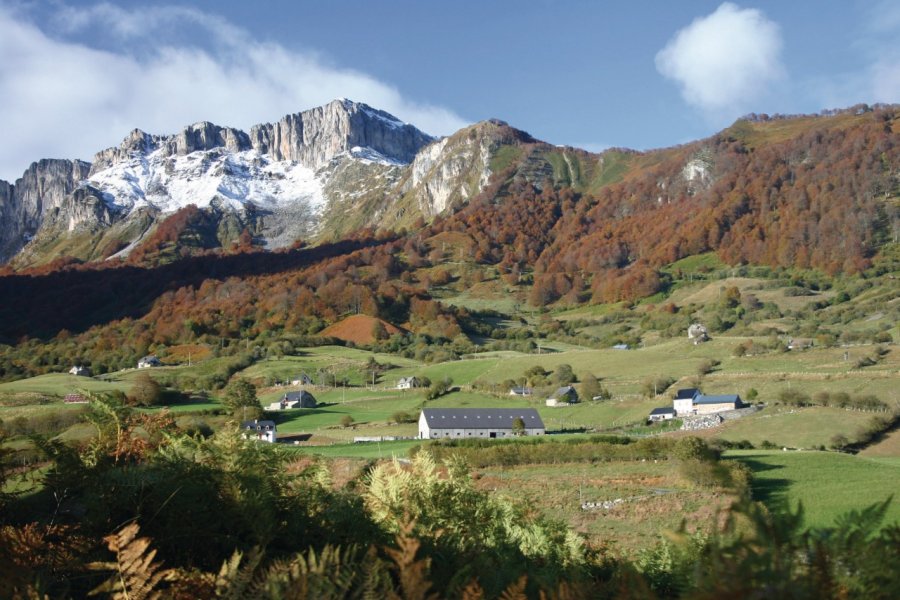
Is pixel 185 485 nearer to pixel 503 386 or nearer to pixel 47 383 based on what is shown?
pixel 503 386

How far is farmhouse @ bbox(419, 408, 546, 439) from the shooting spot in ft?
212

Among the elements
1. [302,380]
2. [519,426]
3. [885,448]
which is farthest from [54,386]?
[885,448]

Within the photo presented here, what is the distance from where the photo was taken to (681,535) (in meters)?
3.76

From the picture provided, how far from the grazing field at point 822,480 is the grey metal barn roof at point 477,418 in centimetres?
2117

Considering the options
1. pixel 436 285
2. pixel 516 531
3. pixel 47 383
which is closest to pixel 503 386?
pixel 47 383

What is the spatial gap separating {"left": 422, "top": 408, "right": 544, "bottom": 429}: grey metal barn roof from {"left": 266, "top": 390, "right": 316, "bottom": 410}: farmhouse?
1927 centimetres

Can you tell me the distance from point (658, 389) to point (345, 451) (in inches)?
1377

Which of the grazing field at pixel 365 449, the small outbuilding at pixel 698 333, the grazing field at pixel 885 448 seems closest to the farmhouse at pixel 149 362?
the grazing field at pixel 365 449

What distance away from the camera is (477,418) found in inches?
2682

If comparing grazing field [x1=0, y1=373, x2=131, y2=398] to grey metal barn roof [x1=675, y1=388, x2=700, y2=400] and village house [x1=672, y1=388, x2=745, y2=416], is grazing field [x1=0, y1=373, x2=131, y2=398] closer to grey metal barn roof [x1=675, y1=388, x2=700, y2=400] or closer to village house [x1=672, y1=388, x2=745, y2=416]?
village house [x1=672, y1=388, x2=745, y2=416]

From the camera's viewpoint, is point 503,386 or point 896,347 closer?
point 896,347

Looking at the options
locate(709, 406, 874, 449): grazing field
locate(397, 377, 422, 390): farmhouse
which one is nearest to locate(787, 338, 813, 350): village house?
locate(709, 406, 874, 449): grazing field

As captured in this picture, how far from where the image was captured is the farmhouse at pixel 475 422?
6469cm

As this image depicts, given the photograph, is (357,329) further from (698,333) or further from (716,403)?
(716,403)
